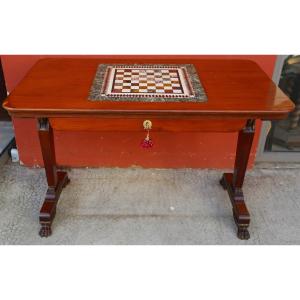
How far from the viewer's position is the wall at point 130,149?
2.36 meters

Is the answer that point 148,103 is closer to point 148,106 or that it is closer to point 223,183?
point 148,106

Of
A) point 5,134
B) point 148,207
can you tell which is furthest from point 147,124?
point 5,134

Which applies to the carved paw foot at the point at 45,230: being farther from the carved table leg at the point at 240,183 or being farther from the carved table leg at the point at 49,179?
the carved table leg at the point at 240,183

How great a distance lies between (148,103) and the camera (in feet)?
5.00

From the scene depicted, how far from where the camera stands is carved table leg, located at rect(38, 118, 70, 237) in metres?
1.76

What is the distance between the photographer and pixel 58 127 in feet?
5.56

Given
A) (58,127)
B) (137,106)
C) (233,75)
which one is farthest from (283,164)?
(58,127)

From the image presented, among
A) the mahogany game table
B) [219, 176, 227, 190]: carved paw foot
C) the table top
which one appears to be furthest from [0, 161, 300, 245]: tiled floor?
the table top

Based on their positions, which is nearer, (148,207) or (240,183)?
(240,183)

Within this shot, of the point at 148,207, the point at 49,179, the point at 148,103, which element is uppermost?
the point at 148,103

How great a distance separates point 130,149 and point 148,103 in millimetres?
919

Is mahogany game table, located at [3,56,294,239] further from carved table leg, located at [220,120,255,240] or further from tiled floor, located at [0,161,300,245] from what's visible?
tiled floor, located at [0,161,300,245]

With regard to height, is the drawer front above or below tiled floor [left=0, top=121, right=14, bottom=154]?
above

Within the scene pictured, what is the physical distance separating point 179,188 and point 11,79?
1.30 m
